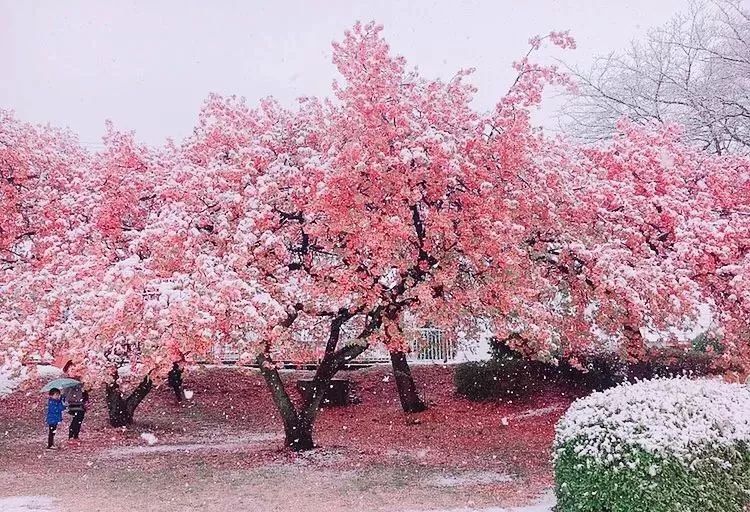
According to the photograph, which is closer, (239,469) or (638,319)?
(638,319)

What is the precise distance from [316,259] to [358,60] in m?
1.94

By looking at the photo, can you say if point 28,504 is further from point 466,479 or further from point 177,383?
point 177,383

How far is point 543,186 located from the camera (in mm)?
5633

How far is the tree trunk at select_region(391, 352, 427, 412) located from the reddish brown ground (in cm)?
19

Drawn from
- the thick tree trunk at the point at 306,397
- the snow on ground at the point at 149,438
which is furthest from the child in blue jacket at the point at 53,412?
the thick tree trunk at the point at 306,397

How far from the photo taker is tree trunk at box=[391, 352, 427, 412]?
9.53 metres

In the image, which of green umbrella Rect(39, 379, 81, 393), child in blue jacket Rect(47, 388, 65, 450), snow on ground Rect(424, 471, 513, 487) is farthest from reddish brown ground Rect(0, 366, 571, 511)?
green umbrella Rect(39, 379, 81, 393)

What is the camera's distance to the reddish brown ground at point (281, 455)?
4.97 meters

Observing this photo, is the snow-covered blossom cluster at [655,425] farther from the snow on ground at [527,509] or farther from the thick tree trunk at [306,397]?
the thick tree trunk at [306,397]

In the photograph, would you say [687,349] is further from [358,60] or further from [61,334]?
[61,334]

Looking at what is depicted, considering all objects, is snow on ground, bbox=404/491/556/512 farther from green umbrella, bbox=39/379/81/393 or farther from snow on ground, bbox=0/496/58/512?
green umbrella, bbox=39/379/81/393

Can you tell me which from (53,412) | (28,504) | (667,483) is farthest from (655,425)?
(53,412)

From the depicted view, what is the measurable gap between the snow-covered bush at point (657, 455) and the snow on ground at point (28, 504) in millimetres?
3459

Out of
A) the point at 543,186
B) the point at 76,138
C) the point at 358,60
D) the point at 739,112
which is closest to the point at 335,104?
the point at 358,60
